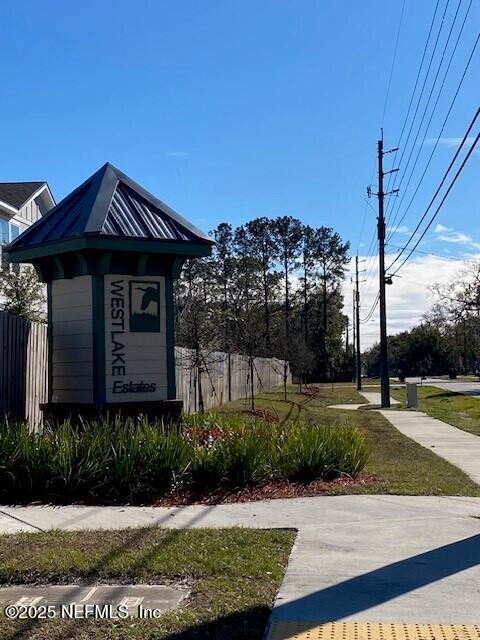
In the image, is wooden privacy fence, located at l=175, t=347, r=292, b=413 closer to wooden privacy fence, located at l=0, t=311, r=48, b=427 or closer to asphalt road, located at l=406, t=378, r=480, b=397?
wooden privacy fence, located at l=0, t=311, r=48, b=427

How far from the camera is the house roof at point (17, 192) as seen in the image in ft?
112

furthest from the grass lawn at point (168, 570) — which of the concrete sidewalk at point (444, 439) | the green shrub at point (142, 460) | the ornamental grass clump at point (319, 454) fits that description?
the concrete sidewalk at point (444, 439)

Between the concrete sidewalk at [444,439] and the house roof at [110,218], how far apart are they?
18.8 feet

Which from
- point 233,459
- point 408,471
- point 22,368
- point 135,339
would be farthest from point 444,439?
point 22,368

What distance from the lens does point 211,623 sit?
14.9 feet

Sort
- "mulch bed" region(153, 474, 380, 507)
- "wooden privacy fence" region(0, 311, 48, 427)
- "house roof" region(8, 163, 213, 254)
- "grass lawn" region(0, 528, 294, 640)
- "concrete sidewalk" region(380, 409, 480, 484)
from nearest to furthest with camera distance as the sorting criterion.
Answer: "grass lawn" region(0, 528, 294, 640), "mulch bed" region(153, 474, 380, 507), "house roof" region(8, 163, 213, 254), "wooden privacy fence" region(0, 311, 48, 427), "concrete sidewalk" region(380, 409, 480, 484)

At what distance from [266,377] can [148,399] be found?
34.5 m

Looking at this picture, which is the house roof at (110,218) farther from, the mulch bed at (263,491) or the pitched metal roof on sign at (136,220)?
the mulch bed at (263,491)

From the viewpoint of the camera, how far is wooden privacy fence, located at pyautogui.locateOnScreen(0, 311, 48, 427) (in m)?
11.0

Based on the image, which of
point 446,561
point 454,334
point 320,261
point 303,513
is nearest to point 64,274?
point 303,513

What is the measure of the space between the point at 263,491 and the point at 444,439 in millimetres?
9288

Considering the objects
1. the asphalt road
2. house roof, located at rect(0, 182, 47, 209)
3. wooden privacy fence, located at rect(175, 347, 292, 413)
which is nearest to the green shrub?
wooden privacy fence, located at rect(175, 347, 292, 413)

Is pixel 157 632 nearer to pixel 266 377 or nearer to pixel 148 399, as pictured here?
pixel 148 399

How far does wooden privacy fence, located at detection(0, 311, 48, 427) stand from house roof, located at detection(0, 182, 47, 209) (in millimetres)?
22727
